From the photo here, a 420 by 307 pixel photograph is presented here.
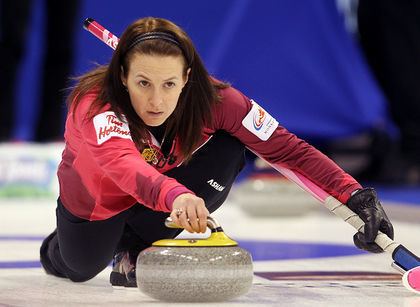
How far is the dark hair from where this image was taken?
2854 mm

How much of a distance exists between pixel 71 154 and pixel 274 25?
637 centimetres

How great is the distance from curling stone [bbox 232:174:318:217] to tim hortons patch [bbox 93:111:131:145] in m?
3.29

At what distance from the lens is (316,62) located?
942cm

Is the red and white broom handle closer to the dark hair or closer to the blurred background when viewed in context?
the dark hair

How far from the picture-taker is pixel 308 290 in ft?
→ 10.00

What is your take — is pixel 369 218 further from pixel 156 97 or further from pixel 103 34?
pixel 103 34

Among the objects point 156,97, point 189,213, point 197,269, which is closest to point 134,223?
point 156,97

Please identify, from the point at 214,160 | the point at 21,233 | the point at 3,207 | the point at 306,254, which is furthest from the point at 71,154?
the point at 3,207

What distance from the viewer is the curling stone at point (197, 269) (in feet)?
8.58

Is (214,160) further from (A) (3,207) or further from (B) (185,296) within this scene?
(A) (3,207)

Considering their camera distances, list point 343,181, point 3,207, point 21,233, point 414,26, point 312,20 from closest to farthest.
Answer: point 343,181 → point 21,233 → point 3,207 → point 414,26 → point 312,20

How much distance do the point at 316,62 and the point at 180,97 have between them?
258 inches

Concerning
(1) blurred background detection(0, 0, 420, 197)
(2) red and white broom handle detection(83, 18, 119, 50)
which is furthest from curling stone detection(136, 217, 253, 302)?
(1) blurred background detection(0, 0, 420, 197)

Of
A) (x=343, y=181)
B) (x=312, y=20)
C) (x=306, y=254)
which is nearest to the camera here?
(x=343, y=181)
